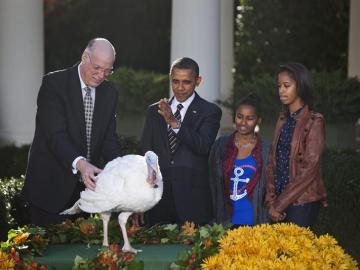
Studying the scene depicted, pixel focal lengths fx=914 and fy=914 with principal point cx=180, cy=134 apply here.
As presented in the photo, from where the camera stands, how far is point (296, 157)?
19.9ft

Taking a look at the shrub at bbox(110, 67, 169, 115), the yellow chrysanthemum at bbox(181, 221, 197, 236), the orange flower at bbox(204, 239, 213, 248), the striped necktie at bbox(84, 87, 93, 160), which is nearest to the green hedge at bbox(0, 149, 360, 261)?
the striped necktie at bbox(84, 87, 93, 160)

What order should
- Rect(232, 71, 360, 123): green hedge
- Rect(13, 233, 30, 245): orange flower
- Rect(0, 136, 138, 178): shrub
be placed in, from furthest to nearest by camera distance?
Rect(232, 71, 360, 123): green hedge → Rect(0, 136, 138, 178): shrub → Rect(13, 233, 30, 245): orange flower

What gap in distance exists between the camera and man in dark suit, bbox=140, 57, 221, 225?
6254 millimetres

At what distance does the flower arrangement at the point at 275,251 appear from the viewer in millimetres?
4727

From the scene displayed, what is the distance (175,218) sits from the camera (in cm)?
646

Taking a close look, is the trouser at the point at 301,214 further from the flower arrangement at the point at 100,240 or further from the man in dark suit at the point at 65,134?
the man in dark suit at the point at 65,134

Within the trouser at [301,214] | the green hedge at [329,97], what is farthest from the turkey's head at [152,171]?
the green hedge at [329,97]

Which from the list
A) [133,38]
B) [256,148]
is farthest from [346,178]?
[133,38]

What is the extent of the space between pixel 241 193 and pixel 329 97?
816 centimetres

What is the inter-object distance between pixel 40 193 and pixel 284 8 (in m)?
16.7

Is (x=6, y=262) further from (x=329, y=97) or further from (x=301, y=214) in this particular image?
(x=329, y=97)

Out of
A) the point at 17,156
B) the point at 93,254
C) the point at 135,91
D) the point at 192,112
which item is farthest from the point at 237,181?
the point at 135,91

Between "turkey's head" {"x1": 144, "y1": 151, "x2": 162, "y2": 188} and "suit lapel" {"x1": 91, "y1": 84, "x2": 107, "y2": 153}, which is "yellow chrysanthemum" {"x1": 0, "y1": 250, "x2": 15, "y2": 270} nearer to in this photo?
"turkey's head" {"x1": 144, "y1": 151, "x2": 162, "y2": 188}

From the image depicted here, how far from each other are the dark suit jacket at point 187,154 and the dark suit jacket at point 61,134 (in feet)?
1.68
